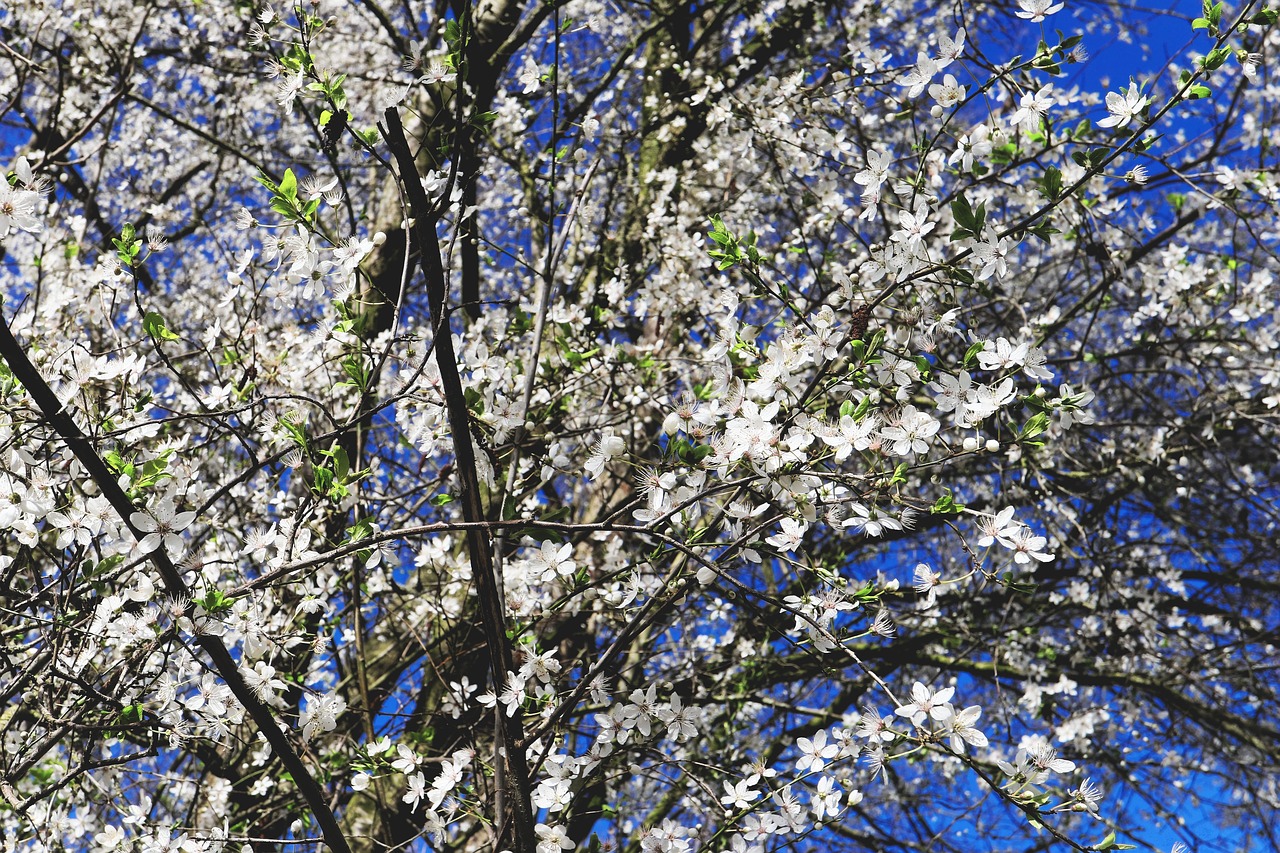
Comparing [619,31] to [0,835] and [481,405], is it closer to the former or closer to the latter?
[481,405]

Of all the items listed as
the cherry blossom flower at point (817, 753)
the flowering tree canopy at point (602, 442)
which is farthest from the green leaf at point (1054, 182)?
the cherry blossom flower at point (817, 753)

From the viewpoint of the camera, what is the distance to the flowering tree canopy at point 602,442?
1822 mm

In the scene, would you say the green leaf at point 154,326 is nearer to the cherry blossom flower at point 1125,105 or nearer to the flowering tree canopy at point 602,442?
the flowering tree canopy at point 602,442

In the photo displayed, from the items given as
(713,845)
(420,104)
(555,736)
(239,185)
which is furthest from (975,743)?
(239,185)

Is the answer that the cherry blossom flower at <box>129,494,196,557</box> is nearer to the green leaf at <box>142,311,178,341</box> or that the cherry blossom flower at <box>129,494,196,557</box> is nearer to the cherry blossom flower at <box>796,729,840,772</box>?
the green leaf at <box>142,311,178,341</box>

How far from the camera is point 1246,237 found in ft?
18.6

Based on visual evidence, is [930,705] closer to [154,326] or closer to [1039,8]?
[1039,8]

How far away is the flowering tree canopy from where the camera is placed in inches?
71.7

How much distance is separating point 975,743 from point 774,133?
8.82ft

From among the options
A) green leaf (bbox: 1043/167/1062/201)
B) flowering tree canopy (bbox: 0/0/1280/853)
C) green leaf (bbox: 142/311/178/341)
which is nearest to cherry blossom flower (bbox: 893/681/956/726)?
flowering tree canopy (bbox: 0/0/1280/853)

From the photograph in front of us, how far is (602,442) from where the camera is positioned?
1979 millimetres

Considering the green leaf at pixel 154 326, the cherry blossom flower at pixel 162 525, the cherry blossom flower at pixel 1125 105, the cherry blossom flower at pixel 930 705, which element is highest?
the cherry blossom flower at pixel 1125 105

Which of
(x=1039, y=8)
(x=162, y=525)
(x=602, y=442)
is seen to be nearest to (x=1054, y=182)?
(x=1039, y=8)

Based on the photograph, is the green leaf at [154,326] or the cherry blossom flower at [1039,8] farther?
the green leaf at [154,326]
